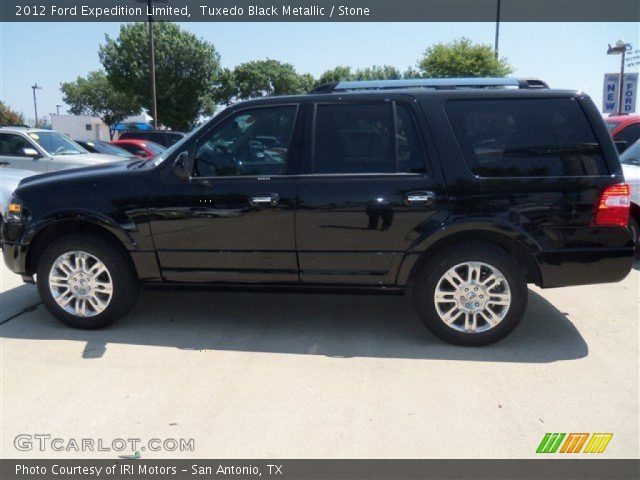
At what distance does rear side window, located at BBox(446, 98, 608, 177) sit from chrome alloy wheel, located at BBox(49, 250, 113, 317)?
9.82 ft

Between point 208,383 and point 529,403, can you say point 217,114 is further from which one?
point 529,403

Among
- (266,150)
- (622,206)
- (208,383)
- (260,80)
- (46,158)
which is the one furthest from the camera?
(260,80)

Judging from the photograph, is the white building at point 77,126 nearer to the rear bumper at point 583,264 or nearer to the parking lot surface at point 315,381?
the parking lot surface at point 315,381

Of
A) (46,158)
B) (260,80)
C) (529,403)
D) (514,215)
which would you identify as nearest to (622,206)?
(514,215)

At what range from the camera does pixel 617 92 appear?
1920 centimetres

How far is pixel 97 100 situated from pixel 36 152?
189ft

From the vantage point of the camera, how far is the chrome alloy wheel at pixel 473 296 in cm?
396

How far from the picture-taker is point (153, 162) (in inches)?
175

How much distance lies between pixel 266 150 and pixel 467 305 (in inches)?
75.7

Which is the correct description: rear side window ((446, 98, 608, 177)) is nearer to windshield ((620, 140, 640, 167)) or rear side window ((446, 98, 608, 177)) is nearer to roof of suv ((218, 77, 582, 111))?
roof of suv ((218, 77, 582, 111))

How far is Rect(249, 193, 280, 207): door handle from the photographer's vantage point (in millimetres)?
4039

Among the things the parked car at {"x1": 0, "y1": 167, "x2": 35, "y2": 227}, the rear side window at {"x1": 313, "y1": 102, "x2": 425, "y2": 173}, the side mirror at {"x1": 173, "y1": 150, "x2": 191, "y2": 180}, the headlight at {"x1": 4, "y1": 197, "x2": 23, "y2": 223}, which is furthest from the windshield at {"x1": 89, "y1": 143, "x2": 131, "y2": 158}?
the rear side window at {"x1": 313, "y1": 102, "x2": 425, "y2": 173}

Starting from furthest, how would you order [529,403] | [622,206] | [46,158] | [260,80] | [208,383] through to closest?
[260,80] → [46,158] → [622,206] → [208,383] → [529,403]
